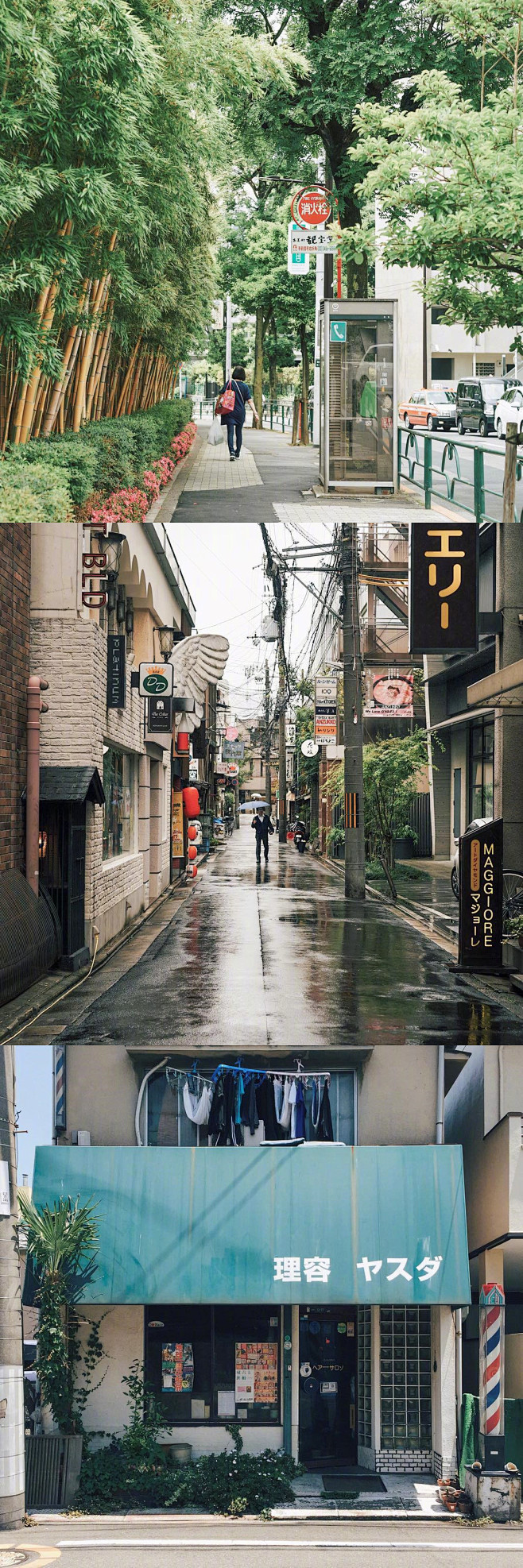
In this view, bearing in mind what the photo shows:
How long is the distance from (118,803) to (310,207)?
5620 millimetres

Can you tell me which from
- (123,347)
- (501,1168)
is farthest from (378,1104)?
(123,347)

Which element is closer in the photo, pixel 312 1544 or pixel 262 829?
pixel 262 829

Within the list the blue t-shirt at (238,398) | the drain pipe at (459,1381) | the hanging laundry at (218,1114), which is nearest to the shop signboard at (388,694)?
the blue t-shirt at (238,398)

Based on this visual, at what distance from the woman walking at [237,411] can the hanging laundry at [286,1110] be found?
239 inches

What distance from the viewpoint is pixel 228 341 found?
32.5 ft

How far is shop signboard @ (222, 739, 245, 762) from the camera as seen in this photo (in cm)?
845

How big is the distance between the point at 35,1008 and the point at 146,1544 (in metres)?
7.70

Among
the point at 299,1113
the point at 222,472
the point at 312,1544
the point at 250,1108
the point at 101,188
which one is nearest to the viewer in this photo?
the point at 222,472

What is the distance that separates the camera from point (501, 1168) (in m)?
13.1

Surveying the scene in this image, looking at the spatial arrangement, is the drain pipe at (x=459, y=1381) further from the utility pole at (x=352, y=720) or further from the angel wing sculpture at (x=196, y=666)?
the angel wing sculpture at (x=196, y=666)

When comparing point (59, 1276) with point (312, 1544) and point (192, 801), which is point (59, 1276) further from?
point (192, 801)

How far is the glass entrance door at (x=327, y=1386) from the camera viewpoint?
13562 mm

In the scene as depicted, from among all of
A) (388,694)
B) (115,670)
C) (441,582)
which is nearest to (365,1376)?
(388,694)

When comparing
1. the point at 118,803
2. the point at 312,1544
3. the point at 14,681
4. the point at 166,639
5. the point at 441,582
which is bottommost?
the point at 312,1544
